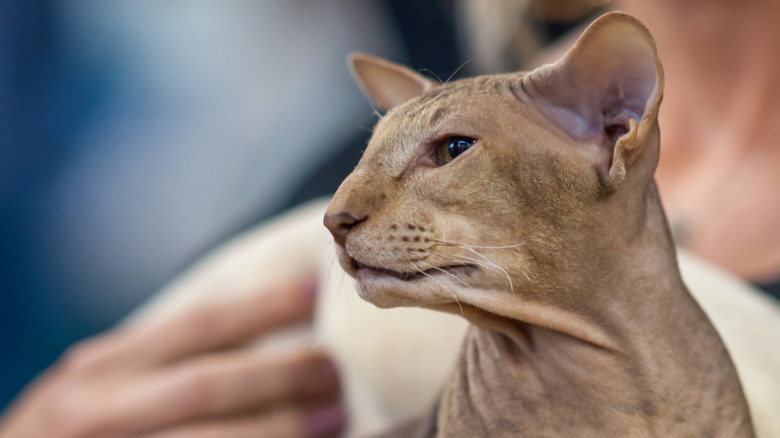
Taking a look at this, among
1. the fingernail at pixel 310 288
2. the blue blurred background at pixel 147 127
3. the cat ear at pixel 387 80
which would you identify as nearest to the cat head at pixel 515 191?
the cat ear at pixel 387 80

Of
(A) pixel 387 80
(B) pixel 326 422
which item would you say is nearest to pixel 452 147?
(A) pixel 387 80

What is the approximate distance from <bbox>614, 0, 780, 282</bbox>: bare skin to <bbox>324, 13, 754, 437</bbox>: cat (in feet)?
2.19

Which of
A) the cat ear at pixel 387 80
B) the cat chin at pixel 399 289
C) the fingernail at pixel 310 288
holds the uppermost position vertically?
the cat ear at pixel 387 80

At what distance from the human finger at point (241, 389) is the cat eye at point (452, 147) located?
697mm

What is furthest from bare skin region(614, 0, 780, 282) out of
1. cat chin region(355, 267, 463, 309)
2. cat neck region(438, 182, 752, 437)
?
cat chin region(355, 267, 463, 309)

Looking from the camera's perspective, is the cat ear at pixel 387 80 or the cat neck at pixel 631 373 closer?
the cat neck at pixel 631 373

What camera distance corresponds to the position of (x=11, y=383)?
242cm

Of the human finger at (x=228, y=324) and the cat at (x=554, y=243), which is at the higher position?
the cat at (x=554, y=243)

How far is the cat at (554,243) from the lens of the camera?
19.1 inches

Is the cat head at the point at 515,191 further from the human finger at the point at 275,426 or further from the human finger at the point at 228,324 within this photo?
the human finger at the point at 228,324

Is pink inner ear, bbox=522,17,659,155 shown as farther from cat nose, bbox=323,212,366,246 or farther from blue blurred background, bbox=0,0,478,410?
blue blurred background, bbox=0,0,478,410

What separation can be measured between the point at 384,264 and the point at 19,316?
239 cm

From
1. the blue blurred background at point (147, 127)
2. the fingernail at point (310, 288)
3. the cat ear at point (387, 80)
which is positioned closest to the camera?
the cat ear at point (387, 80)

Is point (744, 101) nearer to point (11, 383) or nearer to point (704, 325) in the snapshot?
point (704, 325)
